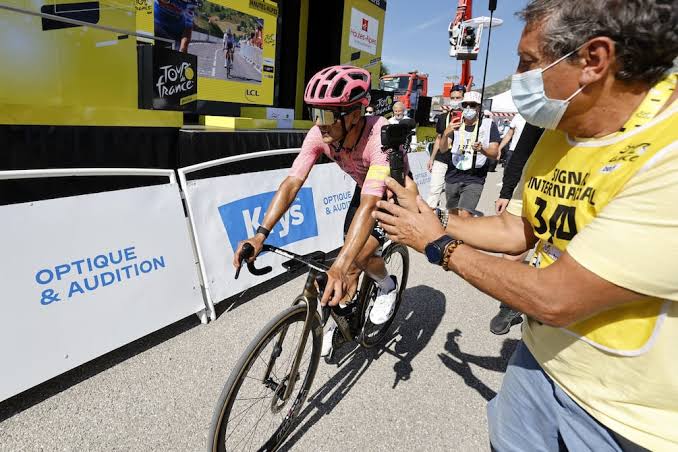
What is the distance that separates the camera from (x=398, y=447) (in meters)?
2.49

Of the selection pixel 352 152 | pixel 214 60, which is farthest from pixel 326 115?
pixel 214 60

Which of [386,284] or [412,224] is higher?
[412,224]

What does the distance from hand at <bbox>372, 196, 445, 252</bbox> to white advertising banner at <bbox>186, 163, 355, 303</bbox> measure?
2.68 m

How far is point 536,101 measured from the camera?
135cm

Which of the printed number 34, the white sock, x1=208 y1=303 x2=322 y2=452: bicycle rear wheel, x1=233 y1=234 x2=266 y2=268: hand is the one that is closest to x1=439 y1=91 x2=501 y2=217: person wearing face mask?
the white sock

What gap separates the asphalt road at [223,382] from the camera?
2432mm

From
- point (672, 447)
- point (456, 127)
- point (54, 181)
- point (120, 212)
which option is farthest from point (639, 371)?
point (456, 127)

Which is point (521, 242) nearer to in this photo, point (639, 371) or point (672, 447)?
point (639, 371)

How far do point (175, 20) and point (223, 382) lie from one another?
771cm

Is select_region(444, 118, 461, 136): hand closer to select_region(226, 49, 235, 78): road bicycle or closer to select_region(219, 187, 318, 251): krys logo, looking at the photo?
select_region(219, 187, 318, 251): krys logo

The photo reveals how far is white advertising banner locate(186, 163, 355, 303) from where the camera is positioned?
3.78 metres

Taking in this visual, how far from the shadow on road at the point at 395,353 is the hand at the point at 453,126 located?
2384mm

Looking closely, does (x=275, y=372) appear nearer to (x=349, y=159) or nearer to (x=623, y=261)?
(x=349, y=159)

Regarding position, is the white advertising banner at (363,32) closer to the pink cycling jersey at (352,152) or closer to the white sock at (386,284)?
the pink cycling jersey at (352,152)
